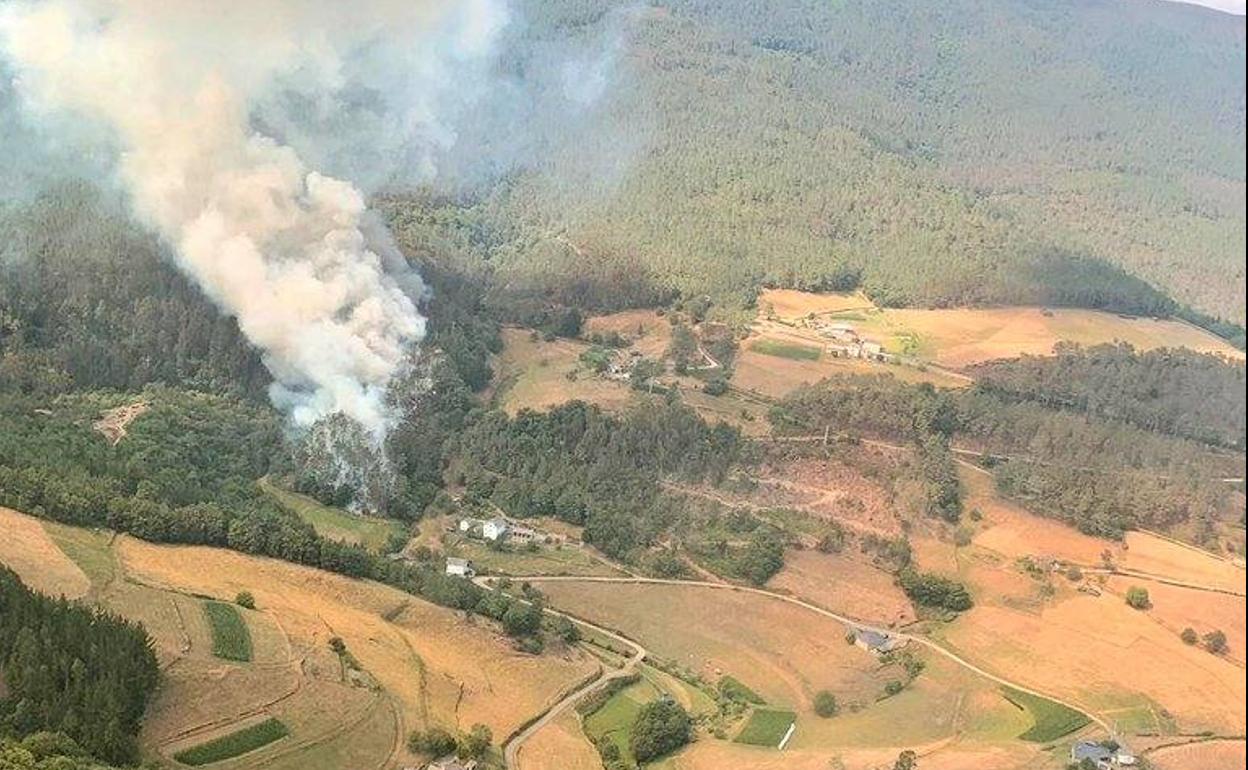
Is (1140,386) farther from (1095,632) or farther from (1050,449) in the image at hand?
(1095,632)

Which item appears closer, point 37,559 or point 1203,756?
point 1203,756

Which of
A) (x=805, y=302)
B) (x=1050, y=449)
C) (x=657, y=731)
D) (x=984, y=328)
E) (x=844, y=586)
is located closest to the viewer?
(x=657, y=731)

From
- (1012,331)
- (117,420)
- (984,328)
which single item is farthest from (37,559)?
(1012,331)

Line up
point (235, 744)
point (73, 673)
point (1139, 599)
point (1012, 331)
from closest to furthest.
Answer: point (73, 673)
point (235, 744)
point (1139, 599)
point (1012, 331)

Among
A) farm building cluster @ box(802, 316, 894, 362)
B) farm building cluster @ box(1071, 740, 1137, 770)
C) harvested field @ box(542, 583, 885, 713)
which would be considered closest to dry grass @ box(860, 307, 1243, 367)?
farm building cluster @ box(802, 316, 894, 362)

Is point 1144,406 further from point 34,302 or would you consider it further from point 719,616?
point 34,302

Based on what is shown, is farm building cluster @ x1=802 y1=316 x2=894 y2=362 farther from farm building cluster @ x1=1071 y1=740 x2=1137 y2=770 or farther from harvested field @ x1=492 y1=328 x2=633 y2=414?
farm building cluster @ x1=1071 y1=740 x2=1137 y2=770

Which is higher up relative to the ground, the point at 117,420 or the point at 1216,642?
the point at 117,420
